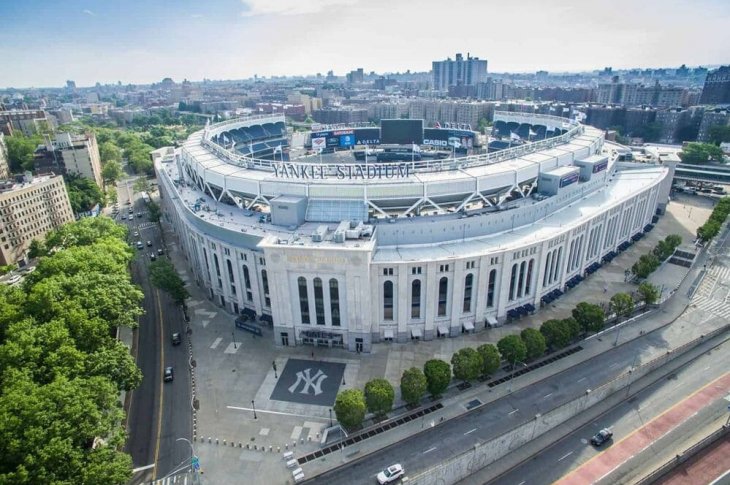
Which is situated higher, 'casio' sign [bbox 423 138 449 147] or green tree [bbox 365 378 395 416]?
'casio' sign [bbox 423 138 449 147]

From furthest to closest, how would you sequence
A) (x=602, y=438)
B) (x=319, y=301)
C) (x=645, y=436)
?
1. (x=319, y=301)
2. (x=645, y=436)
3. (x=602, y=438)

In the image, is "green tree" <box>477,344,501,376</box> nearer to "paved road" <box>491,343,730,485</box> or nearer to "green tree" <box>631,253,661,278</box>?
"paved road" <box>491,343,730,485</box>

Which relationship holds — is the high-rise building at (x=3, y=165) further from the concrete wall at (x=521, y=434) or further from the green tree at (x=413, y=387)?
the concrete wall at (x=521, y=434)

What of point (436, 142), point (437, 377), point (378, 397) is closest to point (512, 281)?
point (437, 377)

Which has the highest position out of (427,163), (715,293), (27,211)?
(427,163)

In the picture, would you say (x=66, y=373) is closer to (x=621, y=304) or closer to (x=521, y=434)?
(x=521, y=434)

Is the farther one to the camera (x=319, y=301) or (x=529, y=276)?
(x=529, y=276)

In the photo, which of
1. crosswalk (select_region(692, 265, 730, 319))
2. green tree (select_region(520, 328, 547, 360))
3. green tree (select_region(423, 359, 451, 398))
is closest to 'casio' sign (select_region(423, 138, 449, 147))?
crosswalk (select_region(692, 265, 730, 319))

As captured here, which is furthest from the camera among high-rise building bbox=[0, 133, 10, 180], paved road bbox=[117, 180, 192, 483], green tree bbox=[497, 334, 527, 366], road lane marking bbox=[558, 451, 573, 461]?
high-rise building bbox=[0, 133, 10, 180]
